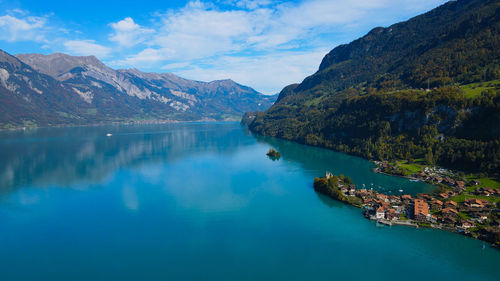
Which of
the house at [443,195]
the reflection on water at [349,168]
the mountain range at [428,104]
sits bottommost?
the reflection on water at [349,168]

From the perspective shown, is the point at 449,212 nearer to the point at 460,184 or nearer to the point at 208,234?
the point at 460,184

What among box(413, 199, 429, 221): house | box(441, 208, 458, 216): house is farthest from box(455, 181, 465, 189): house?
box(441, 208, 458, 216): house

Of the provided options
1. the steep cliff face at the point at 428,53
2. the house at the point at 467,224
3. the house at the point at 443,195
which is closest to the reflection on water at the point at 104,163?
the house at the point at 443,195

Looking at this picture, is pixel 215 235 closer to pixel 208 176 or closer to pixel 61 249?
pixel 61 249

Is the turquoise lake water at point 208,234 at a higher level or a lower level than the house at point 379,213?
lower

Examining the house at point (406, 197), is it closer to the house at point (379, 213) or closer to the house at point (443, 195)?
the house at point (443, 195)

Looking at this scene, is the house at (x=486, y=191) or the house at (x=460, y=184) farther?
the house at (x=460, y=184)

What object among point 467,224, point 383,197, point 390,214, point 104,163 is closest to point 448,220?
point 467,224
